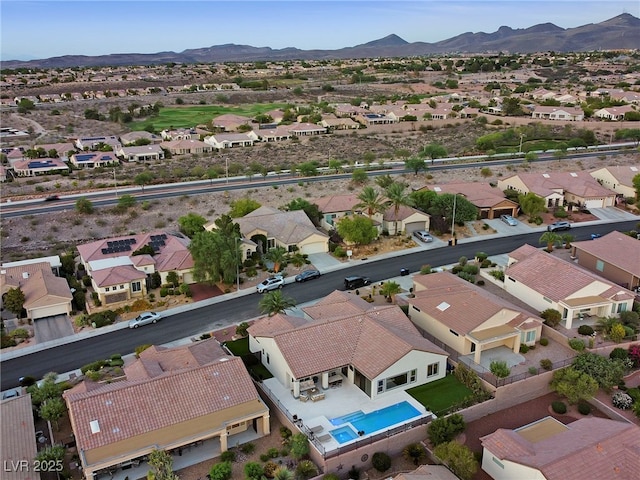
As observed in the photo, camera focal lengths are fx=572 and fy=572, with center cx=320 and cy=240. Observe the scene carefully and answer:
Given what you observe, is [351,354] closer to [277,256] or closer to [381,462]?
[381,462]

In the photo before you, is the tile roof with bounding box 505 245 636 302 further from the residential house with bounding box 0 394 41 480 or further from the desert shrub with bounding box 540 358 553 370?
the residential house with bounding box 0 394 41 480

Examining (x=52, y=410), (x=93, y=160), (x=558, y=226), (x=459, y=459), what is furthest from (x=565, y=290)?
(x=93, y=160)

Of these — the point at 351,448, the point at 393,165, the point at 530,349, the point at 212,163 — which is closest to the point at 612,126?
the point at 393,165

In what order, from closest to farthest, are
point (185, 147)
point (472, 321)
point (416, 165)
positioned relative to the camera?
point (472, 321)
point (416, 165)
point (185, 147)

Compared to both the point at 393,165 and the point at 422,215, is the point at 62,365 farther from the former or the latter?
the point at 393,165

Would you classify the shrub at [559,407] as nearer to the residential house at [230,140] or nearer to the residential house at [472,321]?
the residential house at [472,321]

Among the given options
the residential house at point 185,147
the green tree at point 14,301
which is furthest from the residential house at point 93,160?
the green tree at point 14,301
